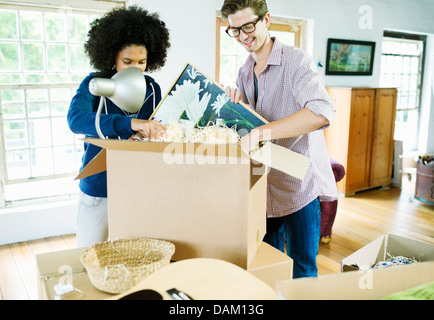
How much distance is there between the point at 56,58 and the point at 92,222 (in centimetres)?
245

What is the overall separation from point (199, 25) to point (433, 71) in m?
4.65

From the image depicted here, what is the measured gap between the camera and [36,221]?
3.33 meters

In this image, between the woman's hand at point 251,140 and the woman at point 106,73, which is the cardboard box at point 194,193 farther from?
the woman at point 106,73

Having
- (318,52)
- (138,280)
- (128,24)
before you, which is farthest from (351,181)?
(138,280)

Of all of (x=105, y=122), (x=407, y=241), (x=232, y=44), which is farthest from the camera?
(x=232, y=44)

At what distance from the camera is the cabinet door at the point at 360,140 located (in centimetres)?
470

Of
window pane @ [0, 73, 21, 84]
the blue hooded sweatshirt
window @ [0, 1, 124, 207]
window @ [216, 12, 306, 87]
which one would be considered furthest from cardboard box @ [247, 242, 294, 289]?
window @ [216, 12, 306, 87]

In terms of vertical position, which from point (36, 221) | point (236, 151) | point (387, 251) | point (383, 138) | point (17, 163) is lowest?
point (36, 221)

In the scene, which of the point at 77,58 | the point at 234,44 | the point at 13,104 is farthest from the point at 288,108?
the point at 234,44

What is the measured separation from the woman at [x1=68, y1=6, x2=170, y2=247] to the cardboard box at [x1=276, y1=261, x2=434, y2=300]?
77 cm

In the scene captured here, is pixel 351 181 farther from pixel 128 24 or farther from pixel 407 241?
pixel 128 24

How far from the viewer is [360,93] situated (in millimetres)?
4711

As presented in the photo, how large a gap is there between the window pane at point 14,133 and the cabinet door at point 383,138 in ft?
13.5

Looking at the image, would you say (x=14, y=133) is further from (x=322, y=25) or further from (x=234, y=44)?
(x=322, y=25)
